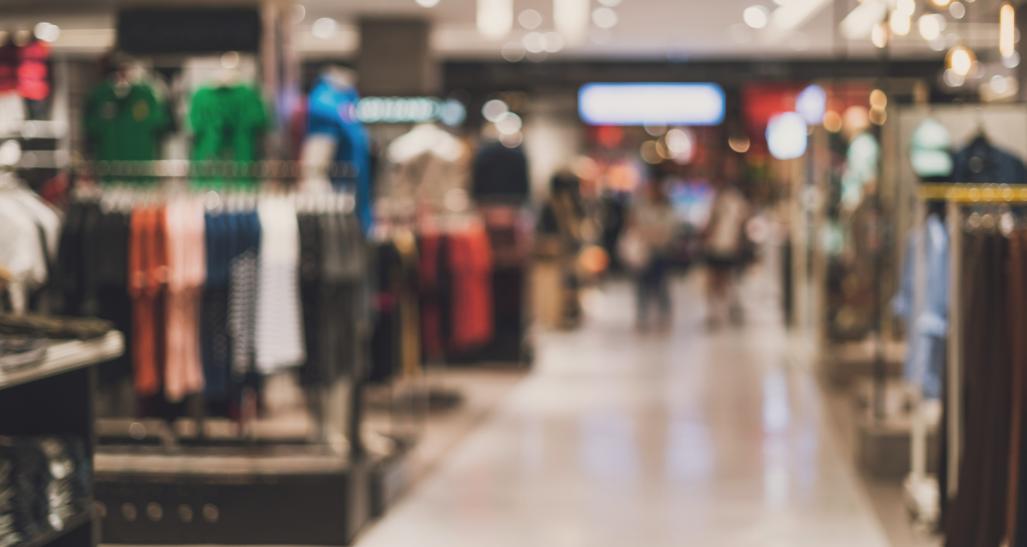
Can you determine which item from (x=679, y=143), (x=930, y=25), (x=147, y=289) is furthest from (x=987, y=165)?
(x=679, y=143)

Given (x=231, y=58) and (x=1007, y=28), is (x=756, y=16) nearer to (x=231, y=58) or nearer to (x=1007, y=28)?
(x=231, y=58)

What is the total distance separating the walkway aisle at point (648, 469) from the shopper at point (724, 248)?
148 inches

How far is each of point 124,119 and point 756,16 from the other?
8.31m

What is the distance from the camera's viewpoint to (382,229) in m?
9.16

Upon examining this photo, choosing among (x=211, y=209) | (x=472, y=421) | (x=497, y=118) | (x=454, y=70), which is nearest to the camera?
(x=211, y=209)

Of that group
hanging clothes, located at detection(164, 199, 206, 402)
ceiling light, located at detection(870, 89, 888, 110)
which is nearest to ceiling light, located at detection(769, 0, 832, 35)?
ceiling light, located at detection(870, 89, 888, 110)

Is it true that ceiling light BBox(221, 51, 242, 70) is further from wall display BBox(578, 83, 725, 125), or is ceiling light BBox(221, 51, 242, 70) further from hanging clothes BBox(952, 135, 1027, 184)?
wall display BBox(578, 83, 725, 125)

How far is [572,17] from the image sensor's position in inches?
546

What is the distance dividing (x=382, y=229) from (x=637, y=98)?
1081 centimetres

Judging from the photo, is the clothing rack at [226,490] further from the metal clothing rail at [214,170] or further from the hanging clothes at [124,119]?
the hanging clothes at [124,119]

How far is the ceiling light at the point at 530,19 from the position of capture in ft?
45.4

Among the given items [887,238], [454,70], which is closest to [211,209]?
[887,238]

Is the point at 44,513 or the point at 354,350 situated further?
the point at 354,350

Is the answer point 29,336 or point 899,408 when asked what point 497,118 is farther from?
point 29,336
